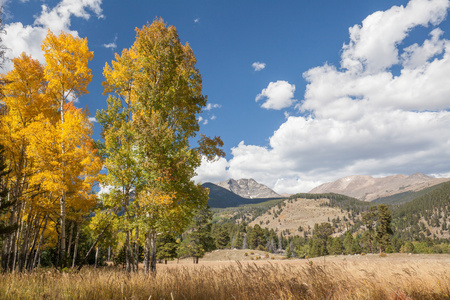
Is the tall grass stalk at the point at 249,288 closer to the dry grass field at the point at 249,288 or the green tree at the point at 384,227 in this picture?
the dry grass field at the point at 249,288

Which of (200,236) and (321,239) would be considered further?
(321,239)

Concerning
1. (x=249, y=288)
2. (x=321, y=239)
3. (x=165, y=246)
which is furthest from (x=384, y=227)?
(x=249, y=288)

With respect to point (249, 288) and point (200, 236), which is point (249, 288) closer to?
point (249, 288)

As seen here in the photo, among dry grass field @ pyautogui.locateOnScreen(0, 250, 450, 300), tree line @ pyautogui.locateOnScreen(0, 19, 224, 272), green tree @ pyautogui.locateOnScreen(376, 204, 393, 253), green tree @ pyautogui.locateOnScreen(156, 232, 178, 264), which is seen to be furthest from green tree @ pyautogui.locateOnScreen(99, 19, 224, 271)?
green tree @ pyautogui.locateOnScreen(376, 204, 393, 253)

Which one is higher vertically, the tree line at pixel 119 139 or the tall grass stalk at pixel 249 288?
the tree line at pixel 119 139

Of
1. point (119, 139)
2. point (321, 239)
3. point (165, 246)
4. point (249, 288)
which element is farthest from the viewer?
point (321, 239)

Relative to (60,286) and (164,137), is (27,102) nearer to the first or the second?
(164,137)

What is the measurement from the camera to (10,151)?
13180 mm

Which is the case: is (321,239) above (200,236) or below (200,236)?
below

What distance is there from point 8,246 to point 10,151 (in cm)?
574

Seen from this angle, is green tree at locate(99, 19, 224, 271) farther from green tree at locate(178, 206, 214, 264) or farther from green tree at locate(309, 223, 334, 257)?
green tree at locate(309, 223, 334, 257)

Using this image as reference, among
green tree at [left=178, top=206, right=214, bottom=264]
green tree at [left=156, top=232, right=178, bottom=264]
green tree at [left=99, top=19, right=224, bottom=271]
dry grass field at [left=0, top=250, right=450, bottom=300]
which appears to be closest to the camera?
dry grass field at [left=0, top=250, right=450, bottom=300]

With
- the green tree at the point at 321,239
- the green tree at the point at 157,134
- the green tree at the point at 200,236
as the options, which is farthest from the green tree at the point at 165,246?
the green tree at the point at 321,239

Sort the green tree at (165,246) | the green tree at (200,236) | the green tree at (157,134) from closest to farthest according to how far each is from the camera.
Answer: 1. the green tree at (157,134)
2. the green tree at (165,246)
3. the green tree at (200,236)
